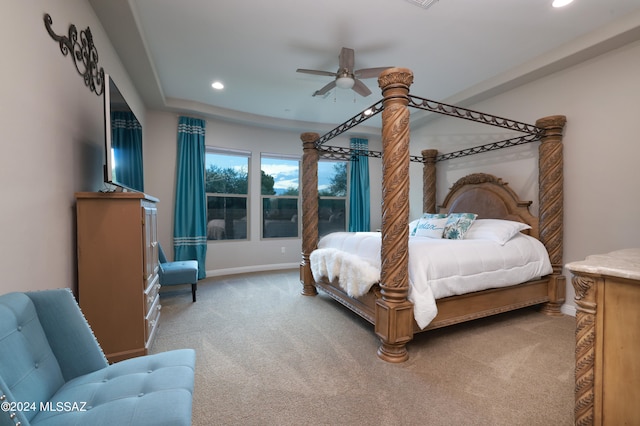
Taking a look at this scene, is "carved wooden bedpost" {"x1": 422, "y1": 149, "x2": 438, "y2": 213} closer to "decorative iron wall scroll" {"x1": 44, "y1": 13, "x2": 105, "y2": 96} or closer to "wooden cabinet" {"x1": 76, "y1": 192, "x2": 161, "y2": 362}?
"wooden cabinet" {"x1": 76, "y1": 192, "x2": 161, "y2": 362}

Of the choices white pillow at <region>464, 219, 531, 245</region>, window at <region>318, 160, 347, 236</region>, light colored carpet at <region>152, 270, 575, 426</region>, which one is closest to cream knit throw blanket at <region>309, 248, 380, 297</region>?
light colored carpet at <region>152, 270, 575, 426</region>

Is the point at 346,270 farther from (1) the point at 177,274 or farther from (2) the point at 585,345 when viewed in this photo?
(1) the point at 177,274

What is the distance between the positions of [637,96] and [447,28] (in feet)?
6.16

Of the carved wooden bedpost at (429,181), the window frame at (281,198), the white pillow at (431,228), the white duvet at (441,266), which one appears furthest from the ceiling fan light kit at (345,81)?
the window frame at (281,198)

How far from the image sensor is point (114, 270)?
181cm

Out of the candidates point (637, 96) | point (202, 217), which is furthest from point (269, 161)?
point (637, 96)

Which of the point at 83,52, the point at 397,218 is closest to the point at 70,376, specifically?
the point at 397,218

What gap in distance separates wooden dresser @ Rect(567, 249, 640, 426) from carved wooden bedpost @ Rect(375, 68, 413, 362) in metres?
1.01

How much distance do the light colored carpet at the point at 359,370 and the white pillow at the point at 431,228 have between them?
1096 millimetres

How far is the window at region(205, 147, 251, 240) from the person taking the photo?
477 centimetres

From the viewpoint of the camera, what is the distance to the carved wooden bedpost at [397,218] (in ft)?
6.72

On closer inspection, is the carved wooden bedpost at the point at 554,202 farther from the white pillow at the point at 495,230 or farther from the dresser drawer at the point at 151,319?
the dresser drawer at the point at 151,319

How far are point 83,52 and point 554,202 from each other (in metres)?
4.53

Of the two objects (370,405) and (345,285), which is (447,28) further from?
(370,405)
